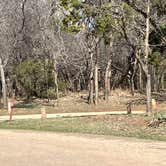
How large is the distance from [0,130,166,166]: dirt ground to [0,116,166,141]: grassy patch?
58.5 inches

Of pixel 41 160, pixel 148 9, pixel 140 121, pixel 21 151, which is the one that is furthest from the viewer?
pixel 148 9

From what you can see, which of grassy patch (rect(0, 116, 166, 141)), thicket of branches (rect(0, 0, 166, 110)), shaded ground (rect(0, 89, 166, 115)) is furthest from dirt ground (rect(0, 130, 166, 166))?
shaded ground (rect(0, 89, 166, 115))

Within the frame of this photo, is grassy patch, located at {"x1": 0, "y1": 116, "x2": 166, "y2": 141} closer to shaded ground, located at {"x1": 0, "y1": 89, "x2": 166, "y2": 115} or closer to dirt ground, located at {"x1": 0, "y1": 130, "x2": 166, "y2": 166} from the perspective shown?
dirt ground, located at {"x1": 0, "y1": 130, "x2": 166, "y2": 166}

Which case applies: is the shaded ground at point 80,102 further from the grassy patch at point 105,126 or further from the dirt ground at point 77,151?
the dirt ground at point 77,151

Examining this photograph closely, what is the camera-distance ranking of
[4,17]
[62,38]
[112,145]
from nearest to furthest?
[112,145] → [4,17] → [62,38]

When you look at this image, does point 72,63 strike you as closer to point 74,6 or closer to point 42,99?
point 42,99

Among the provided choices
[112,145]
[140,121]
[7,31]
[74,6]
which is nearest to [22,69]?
[7,31]

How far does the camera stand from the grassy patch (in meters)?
20.4

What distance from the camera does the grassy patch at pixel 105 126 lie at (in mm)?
20406

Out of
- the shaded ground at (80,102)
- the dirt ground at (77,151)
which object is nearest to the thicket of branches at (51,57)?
the shaded ground at (80,102)

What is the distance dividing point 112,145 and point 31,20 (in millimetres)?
38519

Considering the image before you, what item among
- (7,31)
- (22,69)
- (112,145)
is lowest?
(112,145)

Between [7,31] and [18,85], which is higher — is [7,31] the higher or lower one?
the higher one

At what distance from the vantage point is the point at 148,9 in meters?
26.1
